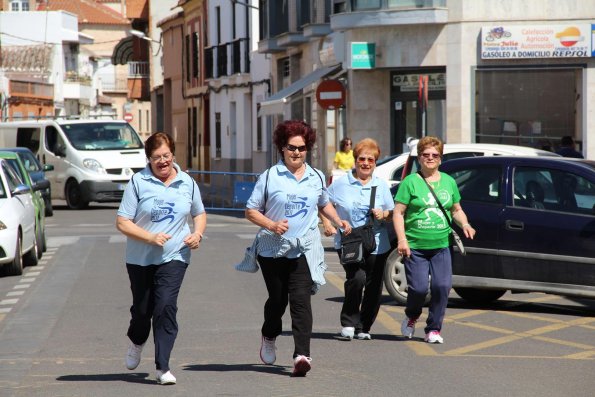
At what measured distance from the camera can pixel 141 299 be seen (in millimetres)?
9117

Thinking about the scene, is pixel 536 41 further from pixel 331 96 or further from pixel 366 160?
pixel 366 160

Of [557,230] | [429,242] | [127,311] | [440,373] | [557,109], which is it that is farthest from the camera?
[557,109]

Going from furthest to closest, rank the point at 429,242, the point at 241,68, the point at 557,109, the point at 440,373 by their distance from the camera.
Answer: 1. the point at 241,68
2. the point at 557,109
3. the point at 429,242
4. the point at 440,373

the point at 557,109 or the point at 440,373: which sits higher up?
the point at 557,109

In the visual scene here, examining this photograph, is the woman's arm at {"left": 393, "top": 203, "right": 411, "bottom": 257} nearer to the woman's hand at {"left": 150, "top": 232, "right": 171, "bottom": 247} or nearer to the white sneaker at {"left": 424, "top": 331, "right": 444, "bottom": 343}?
the white sneaker at {"left": 424, "top": 331, "right": 444, "bottom": 343}

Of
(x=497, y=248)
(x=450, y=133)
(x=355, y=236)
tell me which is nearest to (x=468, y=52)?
(x=450, y=133)

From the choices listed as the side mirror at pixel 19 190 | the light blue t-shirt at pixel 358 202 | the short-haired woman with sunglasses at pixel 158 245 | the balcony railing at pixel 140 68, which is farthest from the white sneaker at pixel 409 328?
the balcony railing at pixel 140 68

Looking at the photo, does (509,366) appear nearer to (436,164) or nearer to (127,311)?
(436,164)

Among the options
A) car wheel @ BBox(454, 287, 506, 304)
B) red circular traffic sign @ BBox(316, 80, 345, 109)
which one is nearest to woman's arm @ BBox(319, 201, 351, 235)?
car wheel @ BBox(454, 287, 506, 304)

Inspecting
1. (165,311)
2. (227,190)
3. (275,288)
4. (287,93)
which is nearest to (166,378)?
(165,311)

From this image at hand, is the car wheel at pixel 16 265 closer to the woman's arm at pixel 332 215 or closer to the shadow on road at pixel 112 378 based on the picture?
the woman's arm at pixel 332 215

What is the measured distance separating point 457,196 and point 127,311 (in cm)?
389

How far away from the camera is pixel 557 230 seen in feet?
40.9

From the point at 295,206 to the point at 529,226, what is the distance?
12.6 feet
